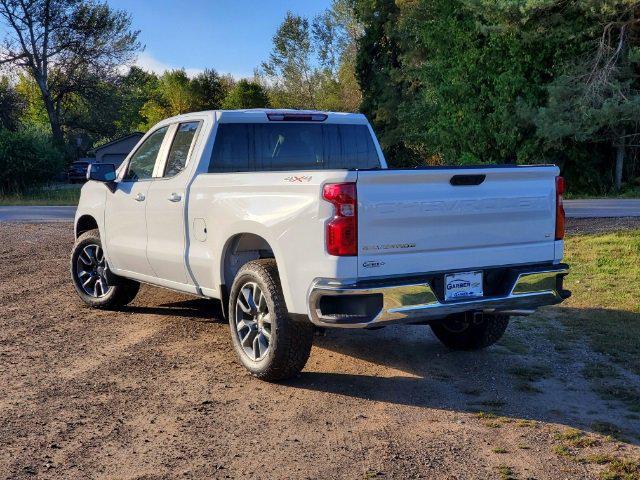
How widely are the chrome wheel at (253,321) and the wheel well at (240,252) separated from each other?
1.15ft

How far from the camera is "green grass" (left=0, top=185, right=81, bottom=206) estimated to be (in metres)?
A: 31.0

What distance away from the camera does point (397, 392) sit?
5445mm

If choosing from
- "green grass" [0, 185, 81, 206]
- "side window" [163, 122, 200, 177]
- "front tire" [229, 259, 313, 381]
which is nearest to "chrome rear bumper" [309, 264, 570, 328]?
"front tire" [229, 259, 313, 381]

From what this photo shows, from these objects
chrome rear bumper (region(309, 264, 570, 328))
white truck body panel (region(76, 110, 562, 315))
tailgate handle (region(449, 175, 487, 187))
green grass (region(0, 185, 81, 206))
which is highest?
tailgate handle (region(449, 175, 487, 187))

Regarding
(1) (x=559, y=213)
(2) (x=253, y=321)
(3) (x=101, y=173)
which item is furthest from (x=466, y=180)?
(3) (x=101, y=173)

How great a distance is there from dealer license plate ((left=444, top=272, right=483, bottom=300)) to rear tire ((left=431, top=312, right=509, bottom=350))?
1.03 m

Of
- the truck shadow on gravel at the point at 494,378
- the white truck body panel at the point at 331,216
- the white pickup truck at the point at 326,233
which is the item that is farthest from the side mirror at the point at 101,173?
the truck shadow on gravel at the point at 494,378

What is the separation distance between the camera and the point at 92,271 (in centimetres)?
844

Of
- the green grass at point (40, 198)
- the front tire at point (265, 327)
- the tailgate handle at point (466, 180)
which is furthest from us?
the green grass at point (40, 198)

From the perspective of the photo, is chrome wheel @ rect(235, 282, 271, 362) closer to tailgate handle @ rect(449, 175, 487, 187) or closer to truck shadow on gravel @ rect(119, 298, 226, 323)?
tailgate handle @ rect(449, 175, 487, 187)

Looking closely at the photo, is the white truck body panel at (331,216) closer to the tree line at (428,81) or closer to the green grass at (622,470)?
the green grass at (622,470)

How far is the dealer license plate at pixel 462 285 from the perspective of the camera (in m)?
5.19

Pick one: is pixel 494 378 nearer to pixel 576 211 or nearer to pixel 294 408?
pixel 294 408

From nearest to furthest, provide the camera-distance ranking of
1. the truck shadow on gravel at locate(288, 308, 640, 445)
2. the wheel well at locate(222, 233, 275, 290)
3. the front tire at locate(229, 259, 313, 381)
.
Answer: the truck shadow on gravel at locate(288, 308, 640, 445) → the front tire at locate(229, 259, 313, 381) → the wheel well at locate(222, 233, 275, 290)
